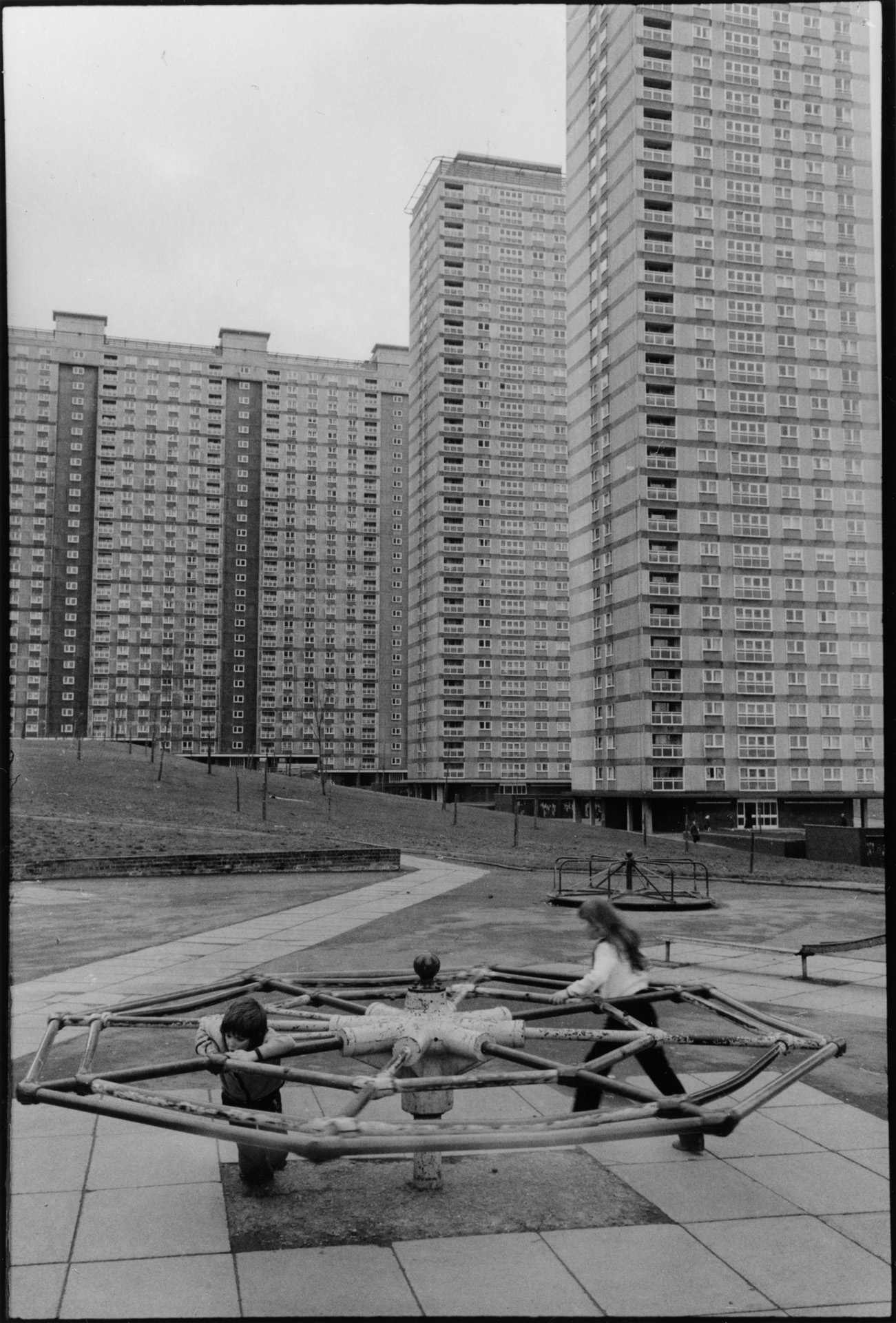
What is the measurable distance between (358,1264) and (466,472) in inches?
2606

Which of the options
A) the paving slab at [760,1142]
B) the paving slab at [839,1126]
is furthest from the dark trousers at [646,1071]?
the paving slab at [839,1126]

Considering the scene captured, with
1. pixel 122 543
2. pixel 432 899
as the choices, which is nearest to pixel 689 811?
pixel 432 899

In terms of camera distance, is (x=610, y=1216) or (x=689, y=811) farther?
(x=689, y=811)

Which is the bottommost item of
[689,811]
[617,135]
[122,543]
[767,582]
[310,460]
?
[689,811]

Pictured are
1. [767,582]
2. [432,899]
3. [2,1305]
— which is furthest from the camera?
[767,582]

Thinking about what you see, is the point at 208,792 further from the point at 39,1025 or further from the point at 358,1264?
the point at 358,1264

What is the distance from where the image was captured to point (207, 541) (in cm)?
7150

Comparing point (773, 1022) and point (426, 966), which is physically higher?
point (426, 966)

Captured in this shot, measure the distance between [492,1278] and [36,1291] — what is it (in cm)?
192

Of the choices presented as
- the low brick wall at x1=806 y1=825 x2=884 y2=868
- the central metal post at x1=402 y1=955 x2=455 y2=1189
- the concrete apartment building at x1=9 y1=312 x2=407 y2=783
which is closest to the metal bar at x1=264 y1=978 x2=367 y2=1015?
the central metal post at x1=402 y1=955 x2=455 y2=1189

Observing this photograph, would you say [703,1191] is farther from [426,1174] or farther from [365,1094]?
[365,1094]

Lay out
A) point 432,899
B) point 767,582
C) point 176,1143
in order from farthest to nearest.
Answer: point 767,582
point 432,899
point 176,1143

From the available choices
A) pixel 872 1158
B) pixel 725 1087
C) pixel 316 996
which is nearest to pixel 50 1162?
pixel 316 996

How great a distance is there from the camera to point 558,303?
70.2 meters
